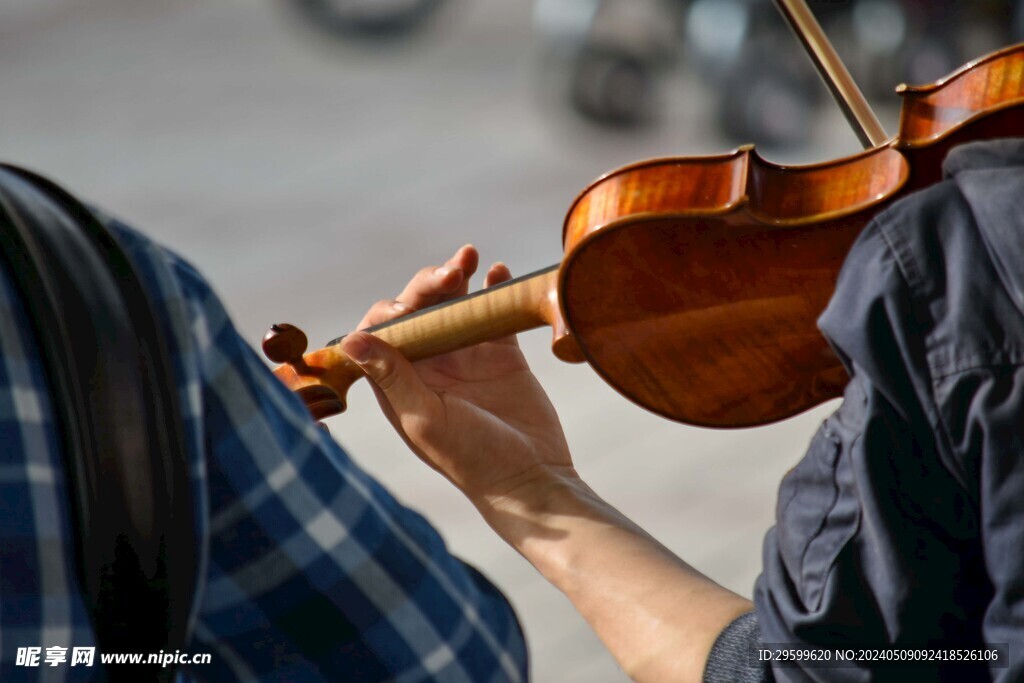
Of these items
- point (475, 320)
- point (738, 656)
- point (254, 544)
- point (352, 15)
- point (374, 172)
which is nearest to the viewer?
point (254, 544)

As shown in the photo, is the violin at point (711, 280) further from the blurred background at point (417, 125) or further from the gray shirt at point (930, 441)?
the blurred background at point (417, 125)

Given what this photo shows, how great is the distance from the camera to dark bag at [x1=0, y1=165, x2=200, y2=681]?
464mm

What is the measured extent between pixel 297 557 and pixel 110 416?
14 cm

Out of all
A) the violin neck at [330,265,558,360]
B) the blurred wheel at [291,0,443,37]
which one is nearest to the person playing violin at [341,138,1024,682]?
the violin neck at [330,265,558,360]

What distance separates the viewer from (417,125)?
3340 mm

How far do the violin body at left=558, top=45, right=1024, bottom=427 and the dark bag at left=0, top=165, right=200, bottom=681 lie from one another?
0.49 m

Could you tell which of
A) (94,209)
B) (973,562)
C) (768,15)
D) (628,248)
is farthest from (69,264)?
(768,15)

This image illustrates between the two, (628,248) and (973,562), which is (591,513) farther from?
(973,562)

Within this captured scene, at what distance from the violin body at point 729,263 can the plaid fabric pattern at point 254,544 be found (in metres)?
0.36

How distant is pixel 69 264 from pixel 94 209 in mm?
37

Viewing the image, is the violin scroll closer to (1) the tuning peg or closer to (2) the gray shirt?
(1) the tuning peg

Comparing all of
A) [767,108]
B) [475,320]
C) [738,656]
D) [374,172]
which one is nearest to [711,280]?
[475,320]

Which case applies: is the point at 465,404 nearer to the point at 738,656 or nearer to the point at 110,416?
the point at 738,656

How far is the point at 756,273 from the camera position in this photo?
94 cm
